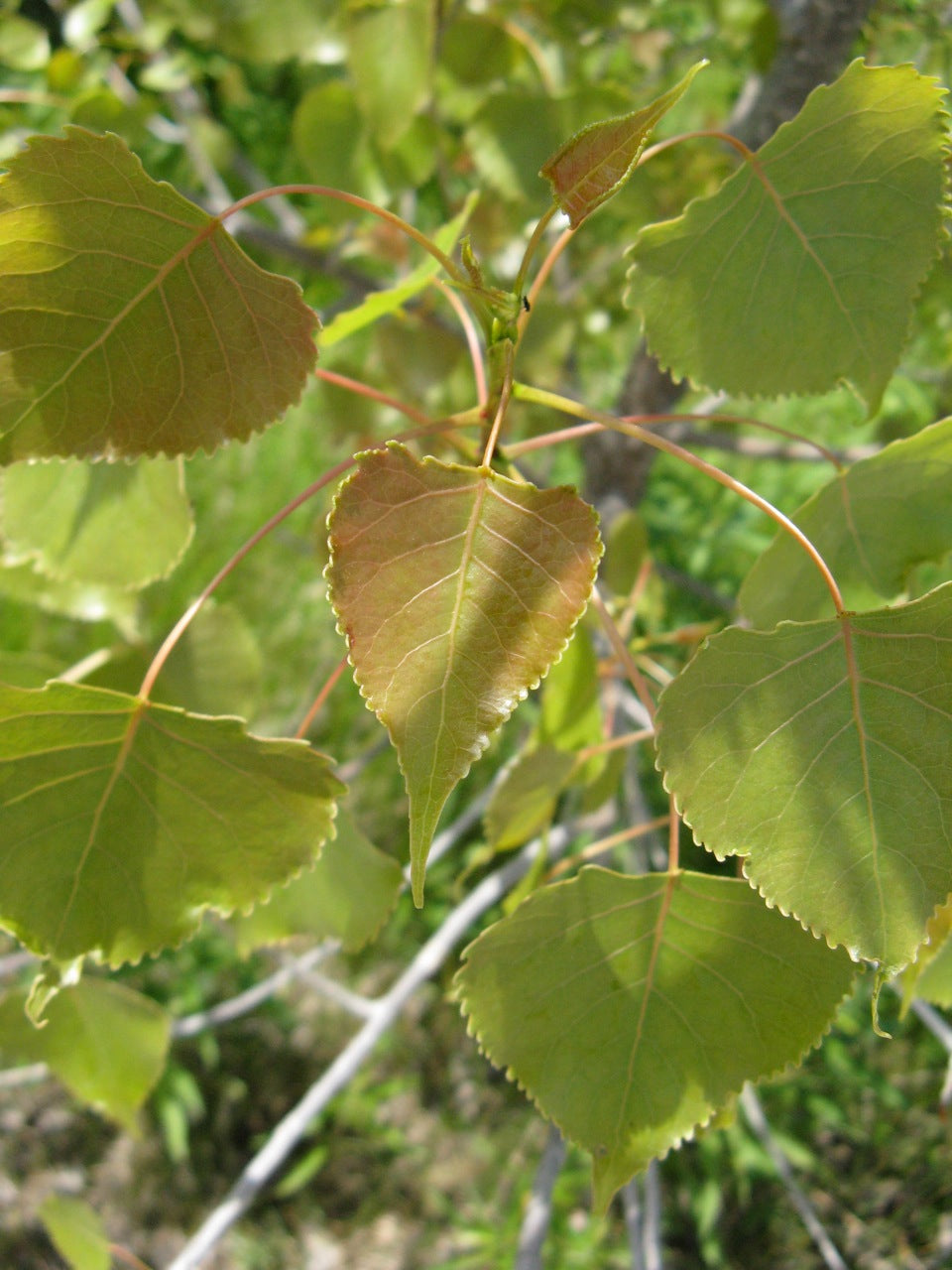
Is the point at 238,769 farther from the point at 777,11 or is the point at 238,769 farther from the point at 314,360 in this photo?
the point at 777,11

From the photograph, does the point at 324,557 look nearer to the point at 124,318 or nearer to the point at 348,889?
the point at 348,889

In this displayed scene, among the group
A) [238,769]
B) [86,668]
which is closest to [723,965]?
[238,769]

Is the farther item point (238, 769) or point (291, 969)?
point (291, 969)

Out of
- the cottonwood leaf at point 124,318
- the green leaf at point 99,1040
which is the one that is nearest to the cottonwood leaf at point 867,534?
the cottonwood leaf at point 124,318

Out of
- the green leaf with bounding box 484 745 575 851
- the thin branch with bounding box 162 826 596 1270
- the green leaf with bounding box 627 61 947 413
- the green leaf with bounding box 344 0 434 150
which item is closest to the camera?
the green leaf with bounding box 627 61 947 413

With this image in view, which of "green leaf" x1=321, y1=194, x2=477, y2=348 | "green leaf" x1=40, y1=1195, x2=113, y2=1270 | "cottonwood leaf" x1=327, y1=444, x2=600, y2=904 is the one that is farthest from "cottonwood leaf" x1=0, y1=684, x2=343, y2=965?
"green leaf" x1=40, y1=1195, x2=113, y2=1270

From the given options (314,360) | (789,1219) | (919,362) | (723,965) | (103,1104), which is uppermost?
(314,360)

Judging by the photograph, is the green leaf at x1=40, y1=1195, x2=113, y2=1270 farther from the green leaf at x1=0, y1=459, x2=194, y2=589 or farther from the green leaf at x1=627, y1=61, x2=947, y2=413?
the green leaf at x1=627, y1=61, x2=947, y2=413
